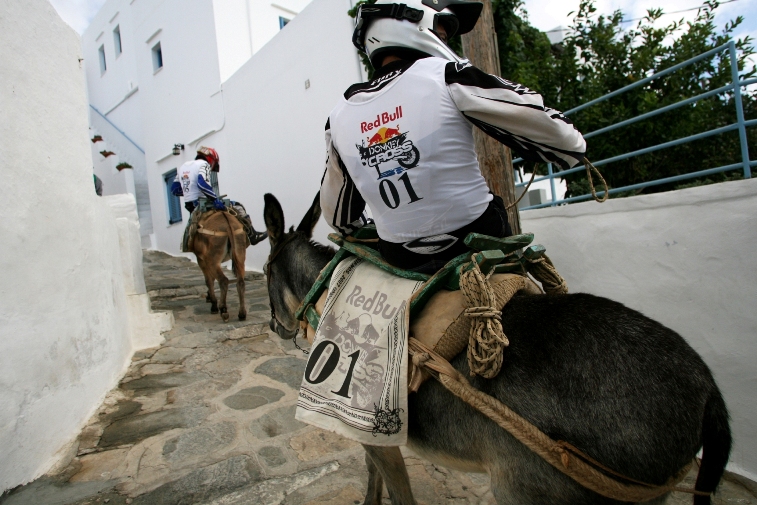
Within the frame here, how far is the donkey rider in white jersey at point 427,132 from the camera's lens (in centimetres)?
161

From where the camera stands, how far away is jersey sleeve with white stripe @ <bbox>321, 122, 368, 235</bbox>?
6.81 feet

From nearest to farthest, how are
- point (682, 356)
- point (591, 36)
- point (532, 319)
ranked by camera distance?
point (682, 356) < point (532, 319) < point (591, 36)

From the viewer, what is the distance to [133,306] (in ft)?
18.0

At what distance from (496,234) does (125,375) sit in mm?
4318

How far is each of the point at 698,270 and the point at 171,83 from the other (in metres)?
13.4

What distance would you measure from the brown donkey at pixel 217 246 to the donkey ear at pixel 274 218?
15.4 ft

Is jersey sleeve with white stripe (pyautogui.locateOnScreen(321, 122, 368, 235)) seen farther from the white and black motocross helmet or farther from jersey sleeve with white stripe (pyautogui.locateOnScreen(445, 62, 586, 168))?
jersey sleeve with white stripe (pyautogui.locateOnScreen(445, 62, 586, 168))

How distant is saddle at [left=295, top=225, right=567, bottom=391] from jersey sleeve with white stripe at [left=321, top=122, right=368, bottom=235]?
321mm

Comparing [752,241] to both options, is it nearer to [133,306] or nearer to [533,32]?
[133,306]

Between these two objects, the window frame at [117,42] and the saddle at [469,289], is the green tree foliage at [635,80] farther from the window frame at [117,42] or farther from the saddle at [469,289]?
the window frame at [117,42]

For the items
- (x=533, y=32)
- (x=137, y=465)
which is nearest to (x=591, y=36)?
(x=533, y=32)

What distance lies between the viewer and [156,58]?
1365 centimetres

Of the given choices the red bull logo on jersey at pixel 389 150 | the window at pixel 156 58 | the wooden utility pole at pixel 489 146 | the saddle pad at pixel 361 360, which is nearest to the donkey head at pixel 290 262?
the saddle pad at pixel 361 360

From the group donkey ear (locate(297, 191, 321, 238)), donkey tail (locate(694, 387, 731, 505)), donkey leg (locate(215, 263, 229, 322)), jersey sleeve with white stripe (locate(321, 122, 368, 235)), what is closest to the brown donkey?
donkey leg (locate(215, 263, 229, 322))
